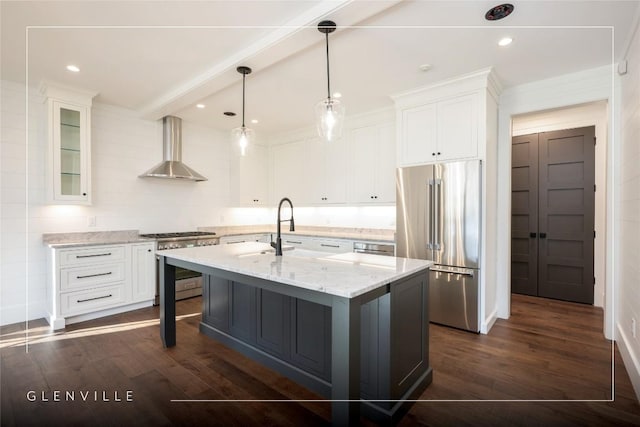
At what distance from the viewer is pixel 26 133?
11.4ft

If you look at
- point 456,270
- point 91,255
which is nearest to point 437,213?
point 456,270

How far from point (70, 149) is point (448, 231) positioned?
14.3ft

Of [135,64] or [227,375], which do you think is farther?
[135,64]

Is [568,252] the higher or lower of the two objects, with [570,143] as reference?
lower

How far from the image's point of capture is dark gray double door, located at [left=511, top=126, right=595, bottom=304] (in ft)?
13.5

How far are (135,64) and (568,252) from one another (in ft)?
18.6

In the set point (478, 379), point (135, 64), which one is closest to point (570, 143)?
point (478, 379)

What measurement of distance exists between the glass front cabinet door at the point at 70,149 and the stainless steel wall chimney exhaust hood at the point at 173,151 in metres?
0.80

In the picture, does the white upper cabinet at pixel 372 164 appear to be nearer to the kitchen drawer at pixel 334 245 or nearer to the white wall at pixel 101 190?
the kitchen drawer at pixel 334 245

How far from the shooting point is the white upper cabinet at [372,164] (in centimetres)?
420

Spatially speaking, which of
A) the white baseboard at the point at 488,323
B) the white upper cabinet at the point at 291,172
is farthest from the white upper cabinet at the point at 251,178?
the white baseboard at the point at 488,323

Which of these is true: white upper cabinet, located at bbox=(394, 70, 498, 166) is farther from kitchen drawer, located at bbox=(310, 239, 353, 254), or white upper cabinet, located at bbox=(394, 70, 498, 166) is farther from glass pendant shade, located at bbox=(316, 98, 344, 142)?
glass pendant shade, located at bbox=(316, 98, 344, 142)

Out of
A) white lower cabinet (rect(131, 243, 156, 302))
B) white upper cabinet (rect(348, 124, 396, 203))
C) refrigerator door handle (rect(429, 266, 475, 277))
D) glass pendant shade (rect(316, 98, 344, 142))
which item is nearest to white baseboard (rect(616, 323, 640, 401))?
refrigerator door handle (rect(429, 266, 475, 277))

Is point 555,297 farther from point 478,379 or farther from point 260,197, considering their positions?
point 260,197
